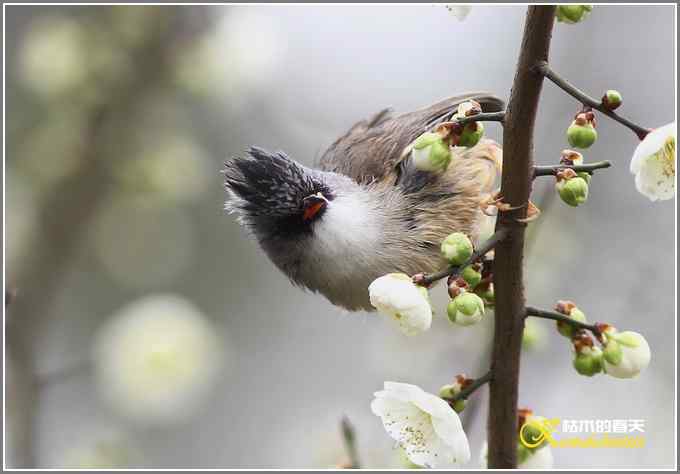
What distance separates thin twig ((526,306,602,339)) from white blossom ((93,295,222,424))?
1717 mm

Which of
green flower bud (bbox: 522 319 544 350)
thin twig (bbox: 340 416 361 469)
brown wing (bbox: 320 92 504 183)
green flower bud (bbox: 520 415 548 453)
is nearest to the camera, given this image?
green flower bud (bbox: 520 415 548 453)

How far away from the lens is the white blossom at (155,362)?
9.37 ft

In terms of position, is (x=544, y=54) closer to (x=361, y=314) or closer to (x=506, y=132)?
(x=506, y=132)

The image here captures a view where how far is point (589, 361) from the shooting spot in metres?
1.50

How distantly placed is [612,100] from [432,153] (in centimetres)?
34

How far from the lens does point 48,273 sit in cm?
332

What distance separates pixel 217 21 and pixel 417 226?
60.9 inches

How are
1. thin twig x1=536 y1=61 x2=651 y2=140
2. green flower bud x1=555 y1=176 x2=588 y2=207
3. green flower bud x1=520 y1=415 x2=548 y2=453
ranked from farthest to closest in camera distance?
green flower bud x1=520 y1=415 x2=548 y2=453, green flower bud x1=555 y1=176 x2=588 y2=207, thin twig x1=536 y1=61 x2=651 y2=140

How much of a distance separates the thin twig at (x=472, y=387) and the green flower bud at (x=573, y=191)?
375 millimetres

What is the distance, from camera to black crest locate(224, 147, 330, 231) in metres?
2.42

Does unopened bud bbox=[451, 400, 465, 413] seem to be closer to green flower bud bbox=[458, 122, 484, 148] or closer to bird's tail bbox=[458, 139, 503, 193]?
green flower bud bbox=[458, 122, 484, 148]

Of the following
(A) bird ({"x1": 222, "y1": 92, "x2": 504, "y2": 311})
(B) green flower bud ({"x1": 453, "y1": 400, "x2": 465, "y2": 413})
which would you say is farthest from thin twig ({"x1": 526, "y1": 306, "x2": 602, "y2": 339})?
(A) bird ({"x1": 222, "y1": 92, "x2": 504, "y2": 311})

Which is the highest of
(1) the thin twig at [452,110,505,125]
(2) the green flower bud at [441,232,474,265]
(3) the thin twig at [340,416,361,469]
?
(1) the thin twig at [452,110,505,125]

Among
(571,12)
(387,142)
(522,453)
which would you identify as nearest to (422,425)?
(522,453)
